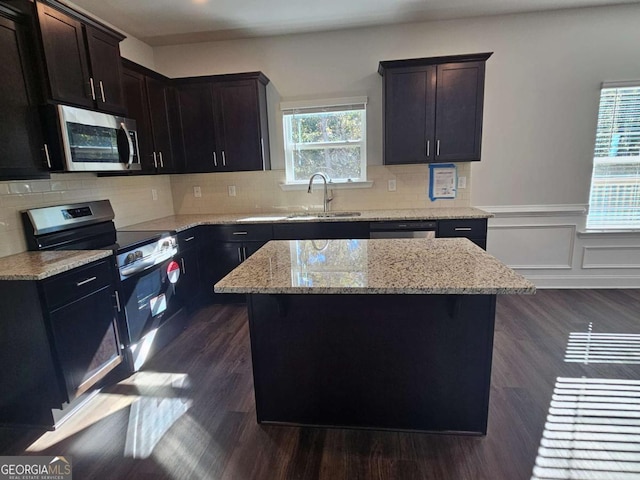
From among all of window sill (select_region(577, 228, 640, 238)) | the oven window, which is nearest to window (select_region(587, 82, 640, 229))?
window sill (select_region(577, 228, 640, 238))

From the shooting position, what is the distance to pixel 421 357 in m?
1.64

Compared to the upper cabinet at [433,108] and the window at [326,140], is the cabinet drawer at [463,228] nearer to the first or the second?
the upper cabinet at [433,108]

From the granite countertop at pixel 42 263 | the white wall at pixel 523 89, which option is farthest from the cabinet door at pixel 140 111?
the granite countertop at pixel 42 263

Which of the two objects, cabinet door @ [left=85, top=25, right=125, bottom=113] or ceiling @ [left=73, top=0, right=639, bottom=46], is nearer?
cabinet door @ [left=85, top=25, right=125, bottom=113]

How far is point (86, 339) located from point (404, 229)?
2616mm

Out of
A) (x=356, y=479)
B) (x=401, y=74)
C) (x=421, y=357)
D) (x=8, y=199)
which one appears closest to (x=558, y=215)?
(x=401, y=74)

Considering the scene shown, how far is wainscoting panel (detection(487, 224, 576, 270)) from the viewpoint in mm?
3656

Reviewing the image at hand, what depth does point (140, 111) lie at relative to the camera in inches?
122

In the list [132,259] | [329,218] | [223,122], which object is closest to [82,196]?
[132,259]

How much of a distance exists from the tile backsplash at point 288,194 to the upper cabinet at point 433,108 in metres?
0.35

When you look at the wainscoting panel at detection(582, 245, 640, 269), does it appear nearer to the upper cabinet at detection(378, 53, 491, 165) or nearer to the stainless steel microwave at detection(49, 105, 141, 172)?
the upper cabinet at detection(378, 53, 491, 165)

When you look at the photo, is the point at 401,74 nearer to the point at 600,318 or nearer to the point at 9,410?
the point at 600,318

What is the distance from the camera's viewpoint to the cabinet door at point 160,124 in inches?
128

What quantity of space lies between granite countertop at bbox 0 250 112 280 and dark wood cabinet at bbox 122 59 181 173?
4.25ft
